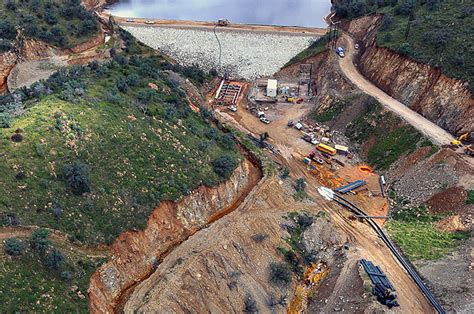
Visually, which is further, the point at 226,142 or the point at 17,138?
the point at 226,142

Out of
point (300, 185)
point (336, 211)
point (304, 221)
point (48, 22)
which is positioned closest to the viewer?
point (304, 221)

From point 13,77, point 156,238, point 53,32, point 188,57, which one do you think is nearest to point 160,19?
point 188,57

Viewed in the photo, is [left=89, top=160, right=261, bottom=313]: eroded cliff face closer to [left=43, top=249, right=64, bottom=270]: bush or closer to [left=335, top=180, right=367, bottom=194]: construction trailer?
[left=43, top=249, right=64, bottom=270]: bush

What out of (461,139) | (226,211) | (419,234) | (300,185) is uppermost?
(461,139)

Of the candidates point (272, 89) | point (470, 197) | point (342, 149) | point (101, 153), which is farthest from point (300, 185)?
point (272, 89)

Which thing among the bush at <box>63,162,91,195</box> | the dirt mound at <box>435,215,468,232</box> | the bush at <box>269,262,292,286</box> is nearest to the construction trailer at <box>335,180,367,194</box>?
the dirt mound at <box>435,215,468,232</box>

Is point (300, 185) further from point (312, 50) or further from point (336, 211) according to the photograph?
point (312, 50)

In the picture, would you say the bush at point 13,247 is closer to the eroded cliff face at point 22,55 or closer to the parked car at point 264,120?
the eroded cliff face at point 22,55
